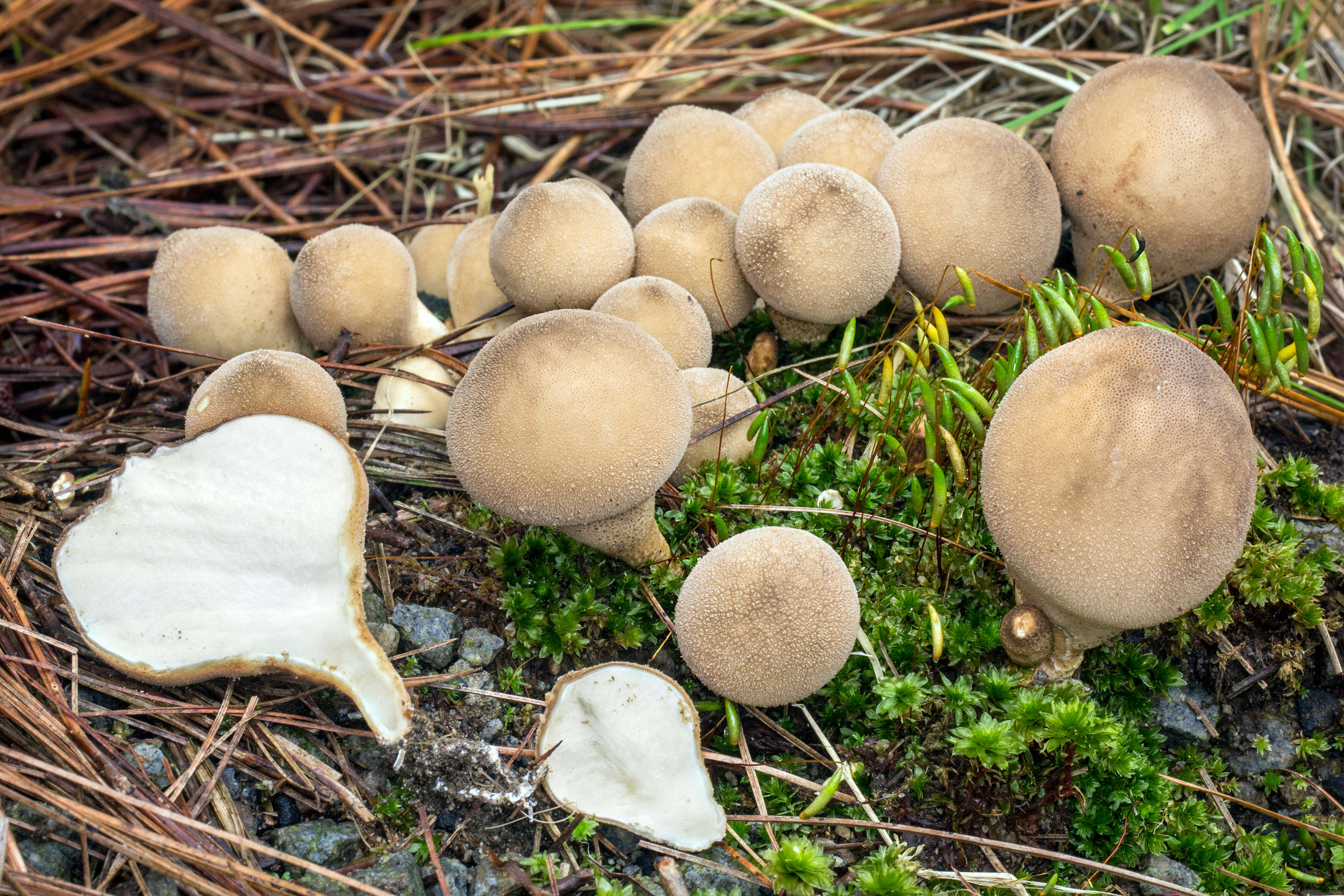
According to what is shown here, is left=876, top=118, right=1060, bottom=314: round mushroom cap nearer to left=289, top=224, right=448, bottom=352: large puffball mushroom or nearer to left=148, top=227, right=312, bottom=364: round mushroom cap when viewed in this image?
left=289, top=224, right=448, bottom=352: large puffball mushroom

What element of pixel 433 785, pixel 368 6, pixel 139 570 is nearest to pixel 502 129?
pixel 368 6

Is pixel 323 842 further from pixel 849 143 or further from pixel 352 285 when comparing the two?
pixel 849 143

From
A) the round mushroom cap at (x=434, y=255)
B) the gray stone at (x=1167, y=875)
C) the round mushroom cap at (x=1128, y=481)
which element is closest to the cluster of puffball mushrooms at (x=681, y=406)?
the round mushroom cap at (x=1128, y=481)

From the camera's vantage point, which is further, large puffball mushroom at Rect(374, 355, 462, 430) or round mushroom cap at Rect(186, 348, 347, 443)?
large puffball mushroom at Rect(374, 355, 462, 430)

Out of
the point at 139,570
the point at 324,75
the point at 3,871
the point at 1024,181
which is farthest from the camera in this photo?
the point at 324,75

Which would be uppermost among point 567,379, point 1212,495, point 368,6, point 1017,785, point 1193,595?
point 368,6

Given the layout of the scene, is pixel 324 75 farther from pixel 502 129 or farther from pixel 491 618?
pixel 491 618

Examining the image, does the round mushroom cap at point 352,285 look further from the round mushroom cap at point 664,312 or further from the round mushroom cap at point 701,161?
the round mushroom cap at point 701,161

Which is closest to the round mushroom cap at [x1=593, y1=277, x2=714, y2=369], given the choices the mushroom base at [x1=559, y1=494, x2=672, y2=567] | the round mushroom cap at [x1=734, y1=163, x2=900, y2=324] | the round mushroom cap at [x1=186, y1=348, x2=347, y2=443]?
the round mushroom cap at [x1=734, y1=163, x2=900, y2=324]
